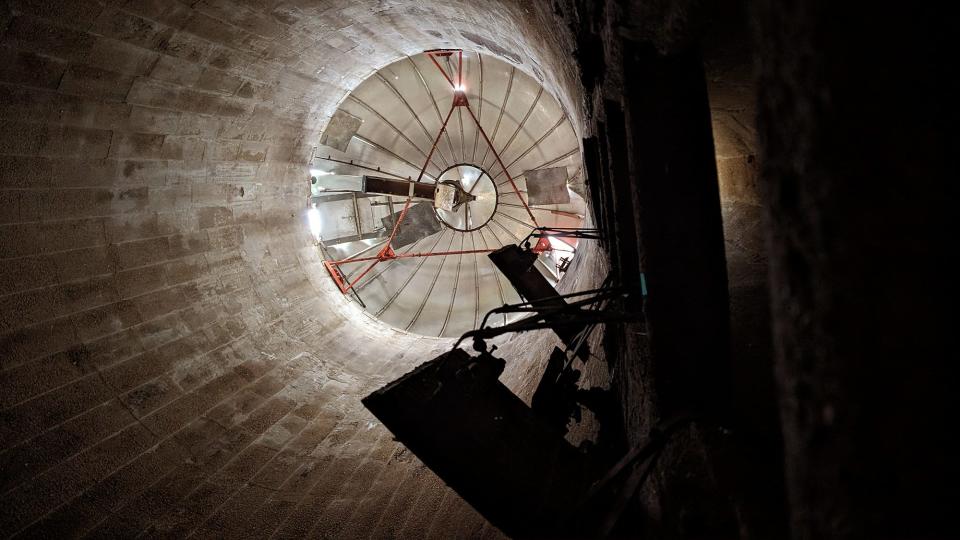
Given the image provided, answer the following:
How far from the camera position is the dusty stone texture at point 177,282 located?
11.7 feet

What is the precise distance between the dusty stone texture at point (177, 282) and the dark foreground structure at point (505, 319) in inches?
1.0

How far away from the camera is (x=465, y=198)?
11664 millimetres

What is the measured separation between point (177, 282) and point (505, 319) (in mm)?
3476

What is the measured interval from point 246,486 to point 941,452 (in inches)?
192

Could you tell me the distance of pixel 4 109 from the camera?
11.4 feet

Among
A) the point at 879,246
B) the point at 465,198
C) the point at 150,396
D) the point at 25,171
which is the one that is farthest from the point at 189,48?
the point at 465,198

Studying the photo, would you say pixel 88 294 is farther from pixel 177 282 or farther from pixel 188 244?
pixel 188 244

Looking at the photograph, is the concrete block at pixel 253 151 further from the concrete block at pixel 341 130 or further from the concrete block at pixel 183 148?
the concrete block at pixel 341 130

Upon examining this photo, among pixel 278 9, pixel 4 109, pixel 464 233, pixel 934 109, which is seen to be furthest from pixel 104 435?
pixel 464 233

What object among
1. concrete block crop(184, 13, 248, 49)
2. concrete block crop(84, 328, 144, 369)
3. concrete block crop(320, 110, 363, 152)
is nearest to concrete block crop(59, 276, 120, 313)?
concrete block crop(84, 328, 144, 369)

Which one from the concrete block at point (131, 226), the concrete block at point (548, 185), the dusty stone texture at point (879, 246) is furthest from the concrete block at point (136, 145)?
the concrete block at point (548, 185)

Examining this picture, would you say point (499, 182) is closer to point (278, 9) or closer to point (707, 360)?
point (278, 9)

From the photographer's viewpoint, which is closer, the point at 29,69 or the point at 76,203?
the point at 29,69

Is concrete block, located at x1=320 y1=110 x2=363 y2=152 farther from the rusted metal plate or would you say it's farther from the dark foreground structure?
the rusted metal plate
